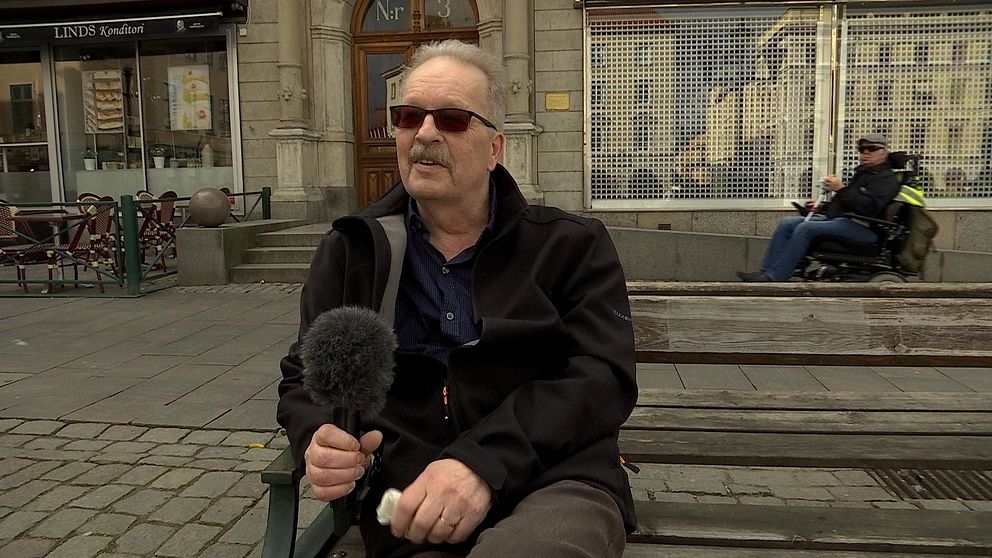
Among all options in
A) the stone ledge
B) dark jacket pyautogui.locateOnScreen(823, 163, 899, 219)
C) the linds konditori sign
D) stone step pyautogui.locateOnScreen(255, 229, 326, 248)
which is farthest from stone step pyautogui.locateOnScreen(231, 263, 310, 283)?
dark jacket pyautogui.locateOnScreen(823, 163, 899, 219)

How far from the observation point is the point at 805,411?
3.04m

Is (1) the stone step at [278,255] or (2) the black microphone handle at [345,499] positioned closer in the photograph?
(2) the black microphone handle at [345,499]

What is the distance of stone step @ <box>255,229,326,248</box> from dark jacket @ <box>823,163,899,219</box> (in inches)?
265

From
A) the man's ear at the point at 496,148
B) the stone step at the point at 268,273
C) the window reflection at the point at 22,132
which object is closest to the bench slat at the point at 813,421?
the man's ear at the point at 496,148

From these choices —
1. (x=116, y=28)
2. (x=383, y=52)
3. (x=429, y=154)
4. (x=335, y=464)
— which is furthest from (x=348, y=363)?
(x=116, y=28)

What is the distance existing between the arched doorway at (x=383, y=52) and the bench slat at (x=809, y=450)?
1100 centimetres

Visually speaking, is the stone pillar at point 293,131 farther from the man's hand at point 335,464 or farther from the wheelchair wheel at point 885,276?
the man's hand at point 335,464

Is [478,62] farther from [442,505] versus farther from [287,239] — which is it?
[287,239]

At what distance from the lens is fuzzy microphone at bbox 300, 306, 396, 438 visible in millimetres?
1527

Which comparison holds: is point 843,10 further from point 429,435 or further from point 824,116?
point 429,435

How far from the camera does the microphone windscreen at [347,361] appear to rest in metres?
1.53

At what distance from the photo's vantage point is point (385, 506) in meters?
1.89

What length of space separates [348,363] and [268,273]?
9.30 metres

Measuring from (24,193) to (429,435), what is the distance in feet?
51.8
